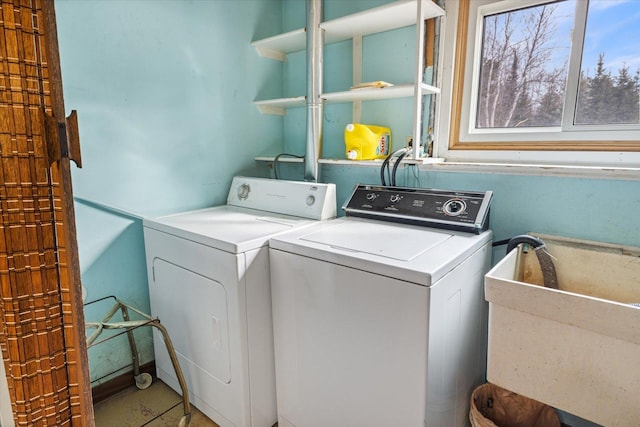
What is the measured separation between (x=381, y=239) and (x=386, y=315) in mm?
361

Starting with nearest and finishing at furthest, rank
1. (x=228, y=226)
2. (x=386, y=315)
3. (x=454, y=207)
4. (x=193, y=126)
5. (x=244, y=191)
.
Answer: (x=386, y=315) < (x=454, y=207) < (x=228, y=226) < (x=193, y=126) < (x=244, y=191)

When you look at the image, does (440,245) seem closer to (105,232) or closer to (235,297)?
(235,297)

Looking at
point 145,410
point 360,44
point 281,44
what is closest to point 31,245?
point 145,410

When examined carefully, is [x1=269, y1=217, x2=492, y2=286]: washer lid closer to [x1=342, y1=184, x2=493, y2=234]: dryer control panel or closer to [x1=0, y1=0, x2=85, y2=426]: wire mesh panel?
[x1=342, y1=184, x2=493, y2=234]: dryer control panel

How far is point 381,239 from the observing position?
1494mm

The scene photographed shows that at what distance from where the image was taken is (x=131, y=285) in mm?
1966

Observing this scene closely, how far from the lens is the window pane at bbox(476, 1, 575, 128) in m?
1.64

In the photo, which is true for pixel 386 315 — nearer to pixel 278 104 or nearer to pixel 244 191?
pixel 244 191

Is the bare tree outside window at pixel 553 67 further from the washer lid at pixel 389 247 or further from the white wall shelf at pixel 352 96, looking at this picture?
the washer lid at pixel 389 247

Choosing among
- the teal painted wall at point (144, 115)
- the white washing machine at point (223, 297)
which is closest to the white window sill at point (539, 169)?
the white washing machine at point (223, 297)

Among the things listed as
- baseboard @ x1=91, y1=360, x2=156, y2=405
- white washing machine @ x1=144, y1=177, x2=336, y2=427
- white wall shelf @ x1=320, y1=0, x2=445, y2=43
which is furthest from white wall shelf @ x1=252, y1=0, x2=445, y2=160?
baseboard @ x1=91, y1=360, x2=156, y2=405

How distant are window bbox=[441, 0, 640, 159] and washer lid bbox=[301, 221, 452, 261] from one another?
0.63 meters

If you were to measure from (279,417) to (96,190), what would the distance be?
138 cm

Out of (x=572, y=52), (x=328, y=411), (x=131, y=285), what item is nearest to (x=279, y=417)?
(x=328, y=411)
